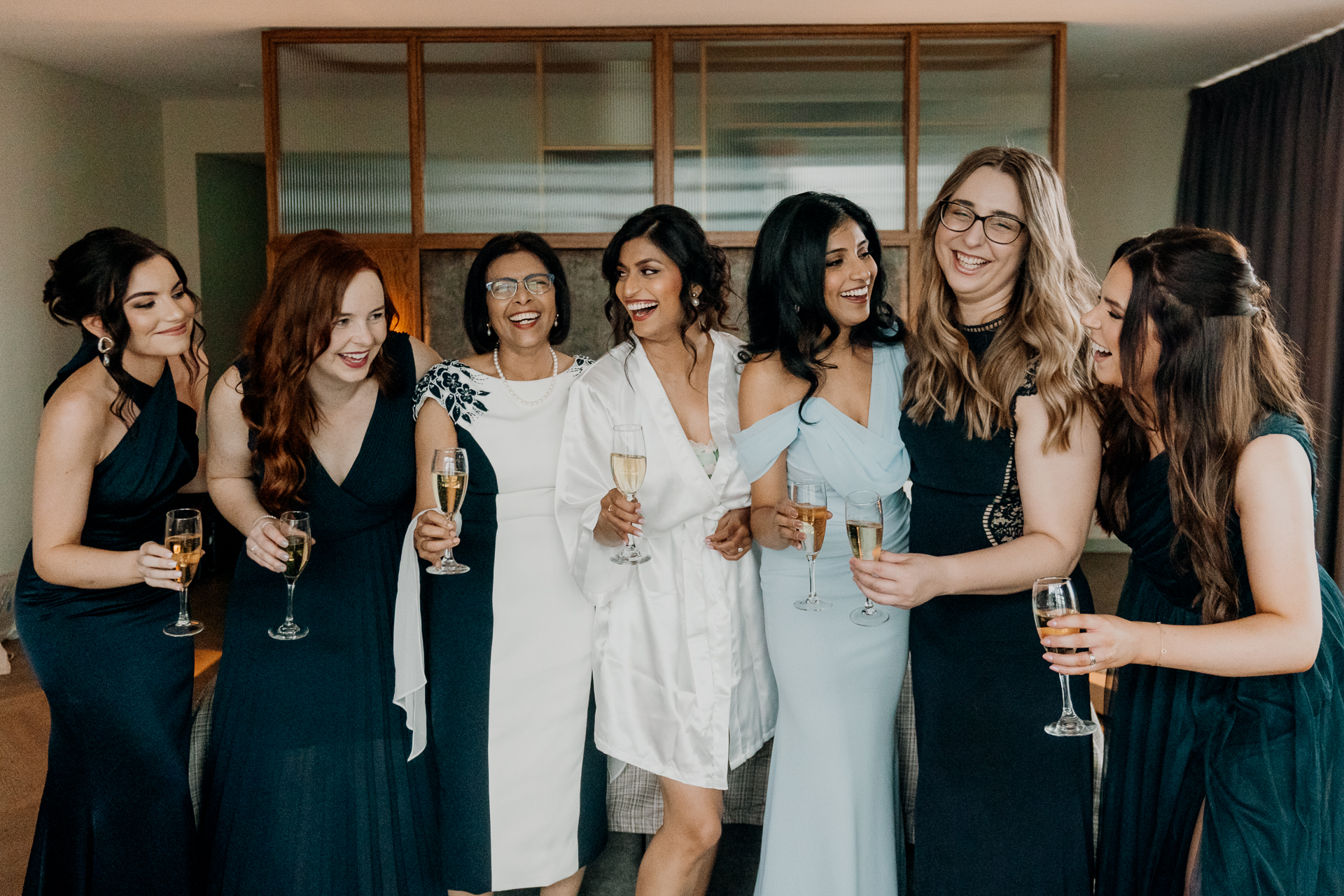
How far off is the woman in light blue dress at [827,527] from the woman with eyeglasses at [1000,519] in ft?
0.33

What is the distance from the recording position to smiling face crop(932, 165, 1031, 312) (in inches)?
75.0

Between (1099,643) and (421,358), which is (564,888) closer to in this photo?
(421,358)

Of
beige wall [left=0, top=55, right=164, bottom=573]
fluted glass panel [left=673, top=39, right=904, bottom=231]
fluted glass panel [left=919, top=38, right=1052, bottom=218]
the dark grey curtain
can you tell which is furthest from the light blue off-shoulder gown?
beige wall [left=0, top=55, right=164, bottom=573]

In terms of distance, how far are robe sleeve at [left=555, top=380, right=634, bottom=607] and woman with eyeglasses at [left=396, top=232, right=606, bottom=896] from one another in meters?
0.06

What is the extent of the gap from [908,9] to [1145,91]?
10.0 feet

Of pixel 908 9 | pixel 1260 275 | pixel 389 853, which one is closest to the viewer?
pixel 389 853

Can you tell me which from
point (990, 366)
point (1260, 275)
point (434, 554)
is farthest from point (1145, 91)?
point (434, 554)

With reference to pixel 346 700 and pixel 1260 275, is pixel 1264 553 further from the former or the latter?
pixel 1260 275

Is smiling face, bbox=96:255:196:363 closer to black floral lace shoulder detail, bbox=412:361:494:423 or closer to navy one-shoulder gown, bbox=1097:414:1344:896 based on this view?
black floral lace shoulder detail, bbox=412:361:494:423

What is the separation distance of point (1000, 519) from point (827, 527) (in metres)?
0.36

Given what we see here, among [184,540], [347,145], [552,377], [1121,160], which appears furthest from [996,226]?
[1121,160]

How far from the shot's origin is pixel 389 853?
2.24 metres

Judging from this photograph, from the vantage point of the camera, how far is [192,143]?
25.1ft

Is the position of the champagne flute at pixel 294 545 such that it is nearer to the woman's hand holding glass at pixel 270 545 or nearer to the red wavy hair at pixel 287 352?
the woman's hand holding glass at pixel 270 545
